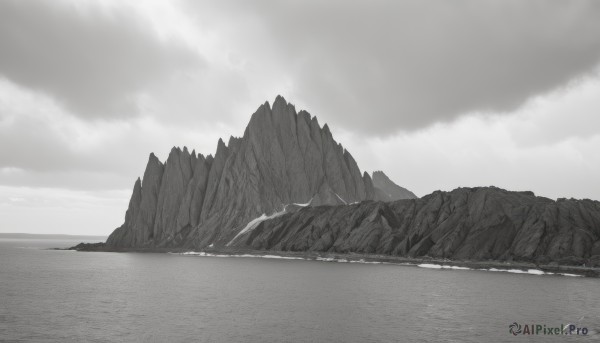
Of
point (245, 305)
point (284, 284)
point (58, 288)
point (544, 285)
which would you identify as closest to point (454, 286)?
point (544, 285)

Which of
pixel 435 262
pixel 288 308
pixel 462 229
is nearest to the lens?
pixel 288 308

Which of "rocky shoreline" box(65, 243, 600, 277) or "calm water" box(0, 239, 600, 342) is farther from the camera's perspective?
"rocky shoreline" box(65, 243, 600, 277)

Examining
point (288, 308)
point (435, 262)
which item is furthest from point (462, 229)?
point (288, 308)

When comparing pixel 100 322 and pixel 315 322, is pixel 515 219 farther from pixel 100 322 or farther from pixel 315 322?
pixel 100 322

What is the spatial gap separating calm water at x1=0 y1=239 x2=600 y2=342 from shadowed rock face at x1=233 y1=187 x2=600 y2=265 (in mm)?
35756

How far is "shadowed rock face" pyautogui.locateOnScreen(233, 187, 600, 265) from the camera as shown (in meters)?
131

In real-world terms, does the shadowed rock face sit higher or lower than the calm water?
higher

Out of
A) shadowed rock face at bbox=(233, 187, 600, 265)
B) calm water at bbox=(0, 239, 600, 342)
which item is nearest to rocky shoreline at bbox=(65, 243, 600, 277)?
shadowed rock face at bbox=(233, 187, 600, 265)

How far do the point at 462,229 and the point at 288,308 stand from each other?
103971 mm

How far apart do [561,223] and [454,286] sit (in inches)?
2749

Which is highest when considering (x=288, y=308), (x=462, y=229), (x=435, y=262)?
(x=462, y=229)

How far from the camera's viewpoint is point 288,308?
5984 centimetres

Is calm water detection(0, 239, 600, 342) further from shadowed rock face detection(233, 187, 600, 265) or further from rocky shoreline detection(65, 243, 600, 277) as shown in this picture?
shadowed rock face detection(233, 187, 600, 265)

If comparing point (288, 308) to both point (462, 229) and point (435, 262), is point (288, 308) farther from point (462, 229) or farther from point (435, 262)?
point (462, 229)
